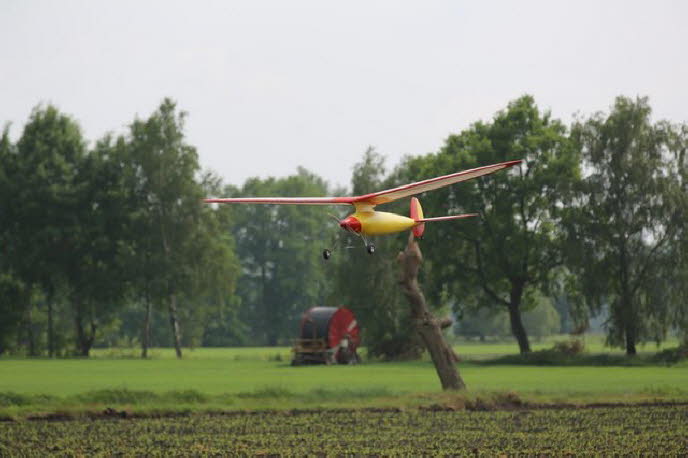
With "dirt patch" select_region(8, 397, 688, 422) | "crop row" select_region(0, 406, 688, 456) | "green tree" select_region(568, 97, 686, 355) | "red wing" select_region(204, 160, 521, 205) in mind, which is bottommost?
"crop row" select_region(0, 406, 688, 456)

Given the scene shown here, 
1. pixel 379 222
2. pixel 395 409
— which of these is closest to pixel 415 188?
pixel 379 222

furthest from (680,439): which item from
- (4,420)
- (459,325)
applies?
(459,325)

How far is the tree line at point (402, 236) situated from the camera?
218 ft

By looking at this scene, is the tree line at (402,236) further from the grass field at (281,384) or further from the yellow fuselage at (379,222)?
the yellow fuselage at (379,222)

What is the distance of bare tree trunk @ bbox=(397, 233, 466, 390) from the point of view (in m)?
38.6

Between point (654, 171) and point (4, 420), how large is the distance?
45.0m

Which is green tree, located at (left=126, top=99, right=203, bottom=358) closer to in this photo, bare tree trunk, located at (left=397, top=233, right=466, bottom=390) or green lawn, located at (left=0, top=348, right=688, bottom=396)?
green lawn, located at (left=0, top=348, right=688, bottom=396)

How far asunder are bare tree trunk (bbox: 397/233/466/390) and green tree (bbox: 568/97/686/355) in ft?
93.7

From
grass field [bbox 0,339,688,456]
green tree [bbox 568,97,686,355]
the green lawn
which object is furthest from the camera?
green tree [bbox 568,97,686,355]

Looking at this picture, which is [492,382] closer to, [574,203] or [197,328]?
[574,203]

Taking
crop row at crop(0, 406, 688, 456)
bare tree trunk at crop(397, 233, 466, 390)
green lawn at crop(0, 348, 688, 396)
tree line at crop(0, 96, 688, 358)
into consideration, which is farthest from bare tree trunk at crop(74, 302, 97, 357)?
crop row at crop(0, 406, 688, 456)

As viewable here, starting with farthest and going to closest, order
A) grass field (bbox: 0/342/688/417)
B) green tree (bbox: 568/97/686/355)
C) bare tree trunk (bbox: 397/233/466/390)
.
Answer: green tree (bbox: 568/97/686/355), bare tree trunk (bbox: 397/233/466/390), grass field (bbox: 0/342/688/417)

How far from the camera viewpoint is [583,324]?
70.1m

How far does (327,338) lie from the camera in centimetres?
7025
